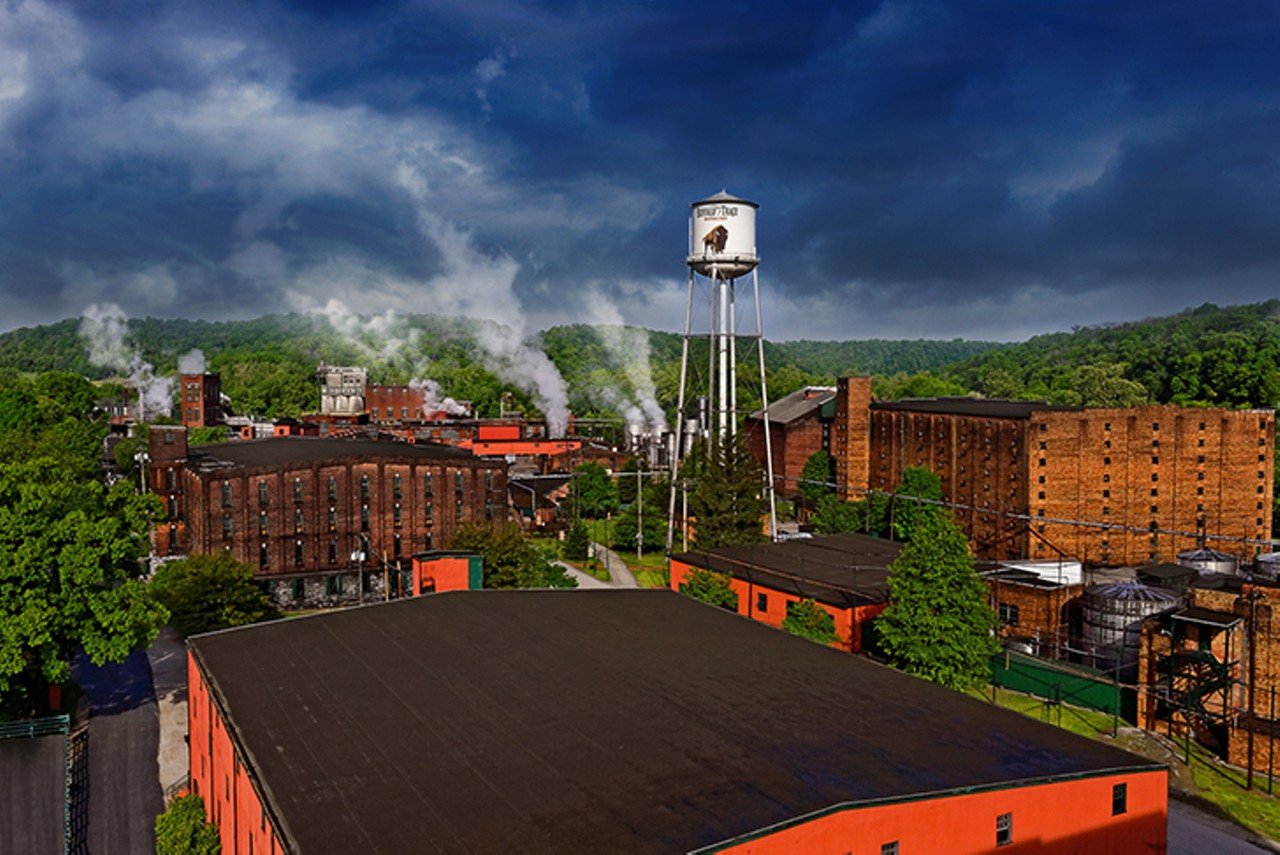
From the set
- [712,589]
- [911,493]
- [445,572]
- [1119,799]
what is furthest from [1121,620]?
[911,493]

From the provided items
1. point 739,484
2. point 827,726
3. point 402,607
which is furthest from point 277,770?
point 739,484

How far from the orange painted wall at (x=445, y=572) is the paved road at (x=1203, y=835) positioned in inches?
1130

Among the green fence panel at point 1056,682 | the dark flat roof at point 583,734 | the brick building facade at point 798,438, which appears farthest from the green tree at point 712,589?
the brick building facade at point 798,438

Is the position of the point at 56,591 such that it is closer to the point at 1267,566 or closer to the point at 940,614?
the point at 940,614

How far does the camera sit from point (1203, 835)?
23844 millimetres

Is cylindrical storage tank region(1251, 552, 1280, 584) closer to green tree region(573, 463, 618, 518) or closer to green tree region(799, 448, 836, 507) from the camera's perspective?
green tree region(799, 448, 836, 507)

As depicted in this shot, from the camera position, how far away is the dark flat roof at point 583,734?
15641mm

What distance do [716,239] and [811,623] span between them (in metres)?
25.9

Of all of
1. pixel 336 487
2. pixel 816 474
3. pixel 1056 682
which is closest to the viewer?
pixel 1056 682

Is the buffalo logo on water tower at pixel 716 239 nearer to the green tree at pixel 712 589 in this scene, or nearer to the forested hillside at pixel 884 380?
the forested hillside at pixel 884 380

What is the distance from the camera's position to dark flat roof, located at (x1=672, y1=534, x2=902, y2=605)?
38.8 metres

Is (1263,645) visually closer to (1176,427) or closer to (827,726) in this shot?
(827,726)

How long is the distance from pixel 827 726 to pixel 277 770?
10595mm

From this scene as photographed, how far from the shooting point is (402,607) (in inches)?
1238
